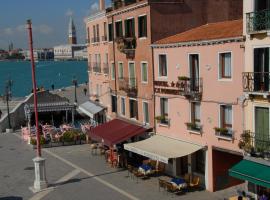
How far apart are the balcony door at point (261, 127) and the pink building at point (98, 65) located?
69.7 ft

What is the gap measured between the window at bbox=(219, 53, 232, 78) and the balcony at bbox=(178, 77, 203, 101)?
1.80 metres

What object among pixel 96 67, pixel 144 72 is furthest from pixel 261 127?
pixel 96 67

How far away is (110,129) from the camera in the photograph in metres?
33.9

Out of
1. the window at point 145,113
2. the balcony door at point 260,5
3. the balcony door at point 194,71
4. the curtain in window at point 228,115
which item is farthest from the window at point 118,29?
the balcony door at point 260,5

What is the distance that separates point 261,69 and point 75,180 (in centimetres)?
1425

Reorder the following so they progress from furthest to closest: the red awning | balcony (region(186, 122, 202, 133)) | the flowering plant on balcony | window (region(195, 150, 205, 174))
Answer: the red awning, window (region(195, 150, 205, 174)), the flowering plant on balcony, balcony (region(186, 122, 202, 133))

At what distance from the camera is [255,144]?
70.0 feet

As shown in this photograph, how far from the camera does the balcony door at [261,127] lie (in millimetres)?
20641

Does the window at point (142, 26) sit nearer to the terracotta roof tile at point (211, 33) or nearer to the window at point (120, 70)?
the terracotta roof tile at point (211, 33)

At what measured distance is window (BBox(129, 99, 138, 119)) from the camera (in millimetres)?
34125

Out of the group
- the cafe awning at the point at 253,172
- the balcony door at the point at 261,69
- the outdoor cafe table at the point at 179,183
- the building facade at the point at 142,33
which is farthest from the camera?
the building facade at the point at 142,33

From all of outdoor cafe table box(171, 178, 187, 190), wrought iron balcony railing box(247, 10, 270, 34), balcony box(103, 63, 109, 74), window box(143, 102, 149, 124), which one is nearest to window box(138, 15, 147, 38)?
window box(143, 102, 149, 124)

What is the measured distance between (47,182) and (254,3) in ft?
53.1

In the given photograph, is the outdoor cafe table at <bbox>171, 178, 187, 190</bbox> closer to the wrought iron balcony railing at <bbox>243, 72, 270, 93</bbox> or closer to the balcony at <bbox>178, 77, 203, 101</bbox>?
the balcony at <bbox>178, 77, 203, 101</bbox>
